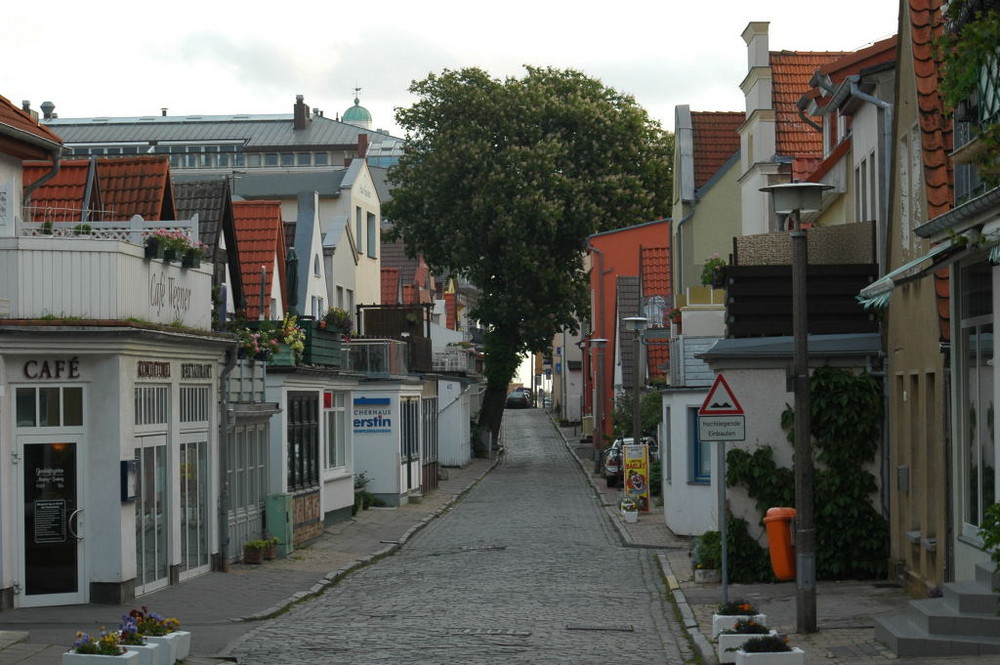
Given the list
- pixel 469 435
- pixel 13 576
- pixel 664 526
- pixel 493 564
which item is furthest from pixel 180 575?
pixel 469 435

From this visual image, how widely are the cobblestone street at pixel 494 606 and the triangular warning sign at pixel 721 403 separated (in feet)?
7.73

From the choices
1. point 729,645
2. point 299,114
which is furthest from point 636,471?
point 299,114

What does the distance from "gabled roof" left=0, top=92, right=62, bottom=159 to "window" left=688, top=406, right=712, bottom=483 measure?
38.0 feet

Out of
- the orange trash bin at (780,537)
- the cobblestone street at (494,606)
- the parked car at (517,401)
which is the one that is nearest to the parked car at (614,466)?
the cobblestone street at (494,606)

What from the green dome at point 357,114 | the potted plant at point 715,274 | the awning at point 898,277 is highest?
the green dome at point 357,114

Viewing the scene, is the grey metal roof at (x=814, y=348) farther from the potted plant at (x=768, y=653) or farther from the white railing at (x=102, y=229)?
the potted plant at (x=768, y=653)

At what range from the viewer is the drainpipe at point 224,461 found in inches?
875

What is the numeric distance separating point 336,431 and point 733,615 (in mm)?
17886

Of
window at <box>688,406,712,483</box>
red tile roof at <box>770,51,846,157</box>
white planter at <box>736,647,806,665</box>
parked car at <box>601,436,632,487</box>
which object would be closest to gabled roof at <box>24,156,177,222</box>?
window at <box>688,406,712,483</box>

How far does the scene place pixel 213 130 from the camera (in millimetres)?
135625

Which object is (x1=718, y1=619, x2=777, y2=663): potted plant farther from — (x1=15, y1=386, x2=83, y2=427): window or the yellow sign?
the yellow sign

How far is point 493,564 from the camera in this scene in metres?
23.4

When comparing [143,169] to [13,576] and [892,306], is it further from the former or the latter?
[892,306]

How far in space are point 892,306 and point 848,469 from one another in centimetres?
220
